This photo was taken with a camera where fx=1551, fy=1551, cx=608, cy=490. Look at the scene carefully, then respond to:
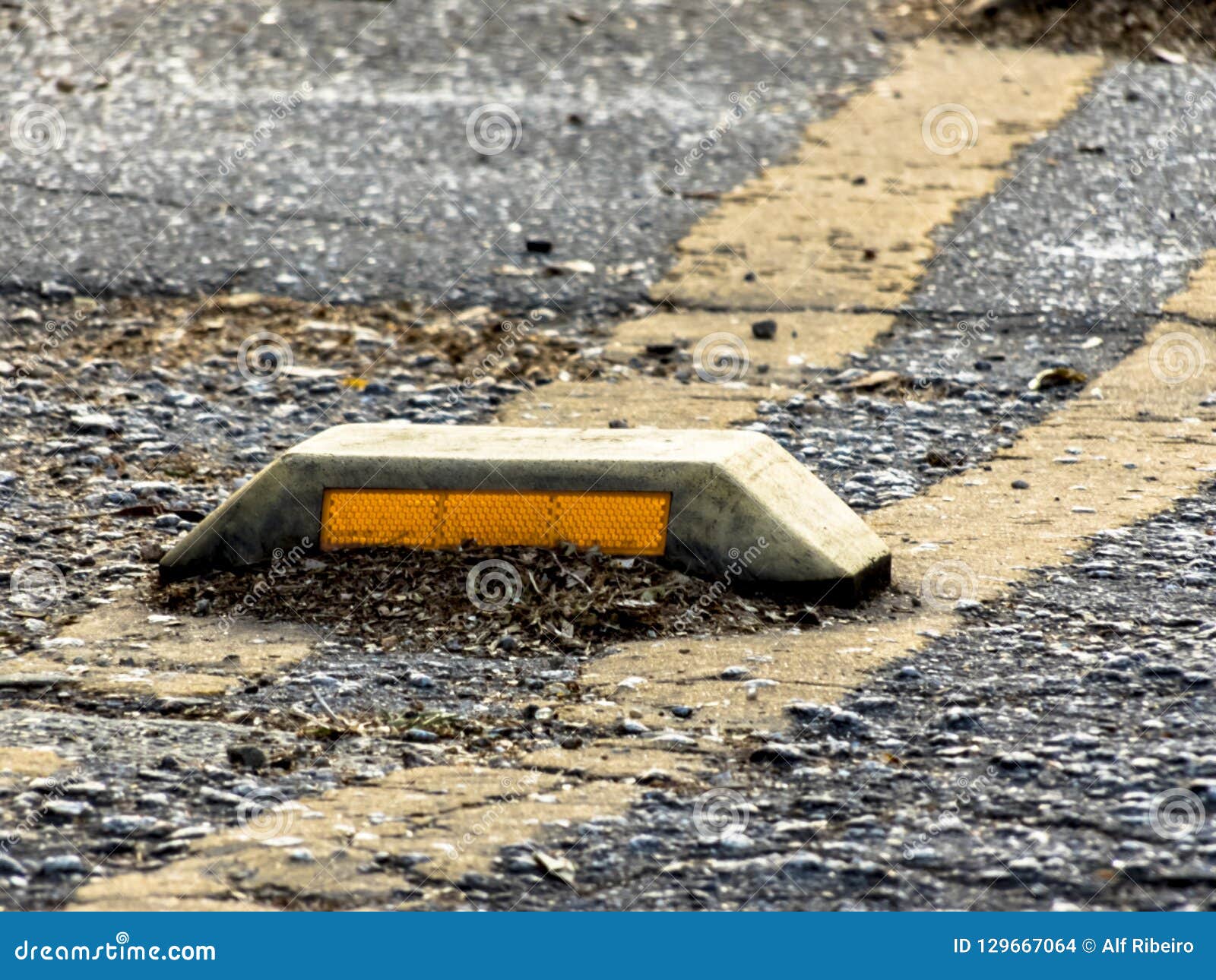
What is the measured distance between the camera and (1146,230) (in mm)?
7410

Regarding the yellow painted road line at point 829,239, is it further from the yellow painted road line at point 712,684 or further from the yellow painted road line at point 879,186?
the yellow painted road line at point 712,684

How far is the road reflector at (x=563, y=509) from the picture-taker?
3852 mm

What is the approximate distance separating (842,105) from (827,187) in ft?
4.82

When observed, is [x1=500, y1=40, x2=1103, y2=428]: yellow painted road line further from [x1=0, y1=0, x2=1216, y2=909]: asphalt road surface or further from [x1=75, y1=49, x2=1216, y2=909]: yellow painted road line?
[x1=75, y1=49, x2=1216, y2=909]: yellow painted road line

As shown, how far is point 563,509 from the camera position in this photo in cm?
394

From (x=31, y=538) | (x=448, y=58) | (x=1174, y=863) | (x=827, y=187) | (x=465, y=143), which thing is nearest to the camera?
(x=1174, y=863)

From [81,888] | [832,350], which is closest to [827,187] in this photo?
[832,350]

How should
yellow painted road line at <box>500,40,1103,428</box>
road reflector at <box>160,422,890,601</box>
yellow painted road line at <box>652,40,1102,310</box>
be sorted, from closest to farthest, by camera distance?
road reflector at <box>160,422,890,601</box>, yellow painted road line at <box>500,40,1103,428</box>, yellow painted road line at <box>652,40,1102,310</box>

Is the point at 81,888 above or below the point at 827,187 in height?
below

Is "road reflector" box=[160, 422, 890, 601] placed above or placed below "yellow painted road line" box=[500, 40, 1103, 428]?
below

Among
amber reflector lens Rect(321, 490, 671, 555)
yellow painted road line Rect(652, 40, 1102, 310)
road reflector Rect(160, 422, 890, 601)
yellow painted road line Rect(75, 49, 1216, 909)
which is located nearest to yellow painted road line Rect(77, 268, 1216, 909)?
yellow painted road line Rect(75, 49, 1216, 909)

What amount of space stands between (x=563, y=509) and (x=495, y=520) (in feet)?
0.58

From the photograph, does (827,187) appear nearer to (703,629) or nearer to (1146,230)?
(1146,230)

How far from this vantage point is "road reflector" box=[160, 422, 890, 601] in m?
3.85
